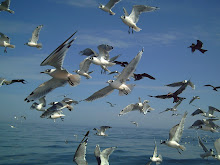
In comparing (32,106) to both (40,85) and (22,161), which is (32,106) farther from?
(40,85)

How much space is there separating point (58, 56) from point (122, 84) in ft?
9.93

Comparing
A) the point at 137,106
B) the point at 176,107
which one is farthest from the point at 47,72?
the point at 176,107

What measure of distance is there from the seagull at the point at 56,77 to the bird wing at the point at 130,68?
5.12 feet

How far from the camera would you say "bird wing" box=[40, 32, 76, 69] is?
5.59 meters

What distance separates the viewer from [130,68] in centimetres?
765

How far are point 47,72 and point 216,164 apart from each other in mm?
15500

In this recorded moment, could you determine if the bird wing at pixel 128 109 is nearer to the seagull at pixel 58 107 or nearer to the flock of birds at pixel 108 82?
the flock of birds at pixel 108 82

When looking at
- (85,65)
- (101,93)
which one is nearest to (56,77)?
(101,93)

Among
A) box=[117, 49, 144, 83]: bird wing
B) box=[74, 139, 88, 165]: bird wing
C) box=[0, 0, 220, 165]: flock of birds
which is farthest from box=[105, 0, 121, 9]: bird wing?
box=[74, 139, 88, 165]: bird wing

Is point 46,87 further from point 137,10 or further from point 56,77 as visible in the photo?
point 137,10

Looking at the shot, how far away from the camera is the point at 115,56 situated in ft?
43.5

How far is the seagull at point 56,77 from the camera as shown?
237 inches

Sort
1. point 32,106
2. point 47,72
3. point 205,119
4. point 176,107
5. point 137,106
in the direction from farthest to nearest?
1. point 176,107
2. point 32,106
3. point 205,119
4. point 137,106
5. point 47,72

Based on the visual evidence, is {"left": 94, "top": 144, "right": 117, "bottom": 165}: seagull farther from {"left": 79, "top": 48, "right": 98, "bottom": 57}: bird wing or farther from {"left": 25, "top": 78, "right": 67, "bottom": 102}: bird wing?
{"left": 79, "top": 48, "right": 98, "bottom": 57}: bird wing
